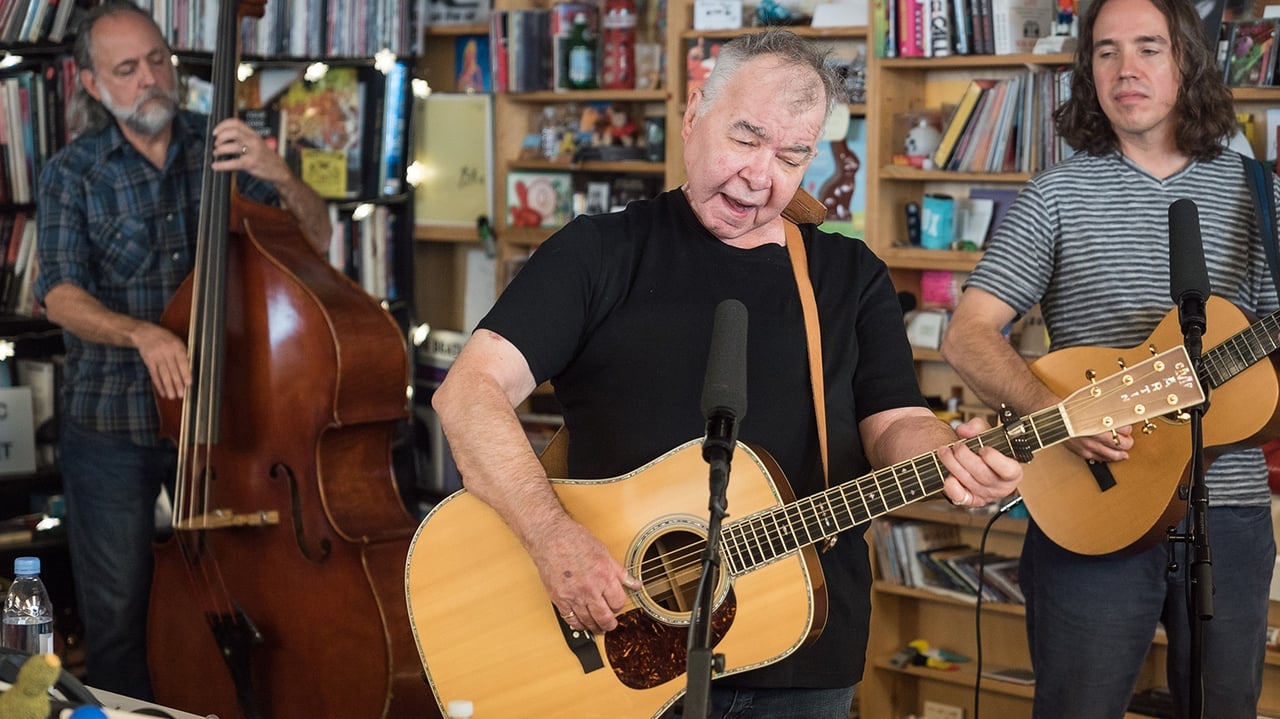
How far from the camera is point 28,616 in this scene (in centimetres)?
233

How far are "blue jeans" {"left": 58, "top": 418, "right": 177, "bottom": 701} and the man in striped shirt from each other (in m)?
1.85

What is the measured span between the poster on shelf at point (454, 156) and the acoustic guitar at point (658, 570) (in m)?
2.97

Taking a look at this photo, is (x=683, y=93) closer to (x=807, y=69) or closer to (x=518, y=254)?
(x=518, y=254)

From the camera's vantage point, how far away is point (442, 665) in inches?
82.4

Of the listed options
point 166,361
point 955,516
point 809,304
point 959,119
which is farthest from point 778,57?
point 955,516

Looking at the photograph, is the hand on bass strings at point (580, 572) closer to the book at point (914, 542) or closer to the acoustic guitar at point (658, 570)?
the acoustic guitar at point (658, 570)

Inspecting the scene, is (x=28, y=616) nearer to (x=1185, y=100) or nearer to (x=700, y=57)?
(x=1185, y=100)

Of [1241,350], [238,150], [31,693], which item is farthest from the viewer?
[238,150]

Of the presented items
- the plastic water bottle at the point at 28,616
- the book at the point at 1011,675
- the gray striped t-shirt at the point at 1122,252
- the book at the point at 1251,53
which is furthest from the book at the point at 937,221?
the plastic water bottle at the point at 28,616

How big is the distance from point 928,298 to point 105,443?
2190 millimetres

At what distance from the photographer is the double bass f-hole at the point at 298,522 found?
2.97m

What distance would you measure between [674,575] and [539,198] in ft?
9.35

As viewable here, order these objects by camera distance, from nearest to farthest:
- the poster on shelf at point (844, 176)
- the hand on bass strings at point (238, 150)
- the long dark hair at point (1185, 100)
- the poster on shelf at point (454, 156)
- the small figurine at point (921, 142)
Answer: the long dark hair at point (1185, 100) → the hand on bass strings at point (238, 150) → the small figurine at point (921, 142) → the poster on shelf at point (844, 176) → the poster on shelf at point (454, 156)

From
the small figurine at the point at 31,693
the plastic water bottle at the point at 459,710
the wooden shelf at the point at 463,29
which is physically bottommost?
the plastic water bottle at the point at 459,710
